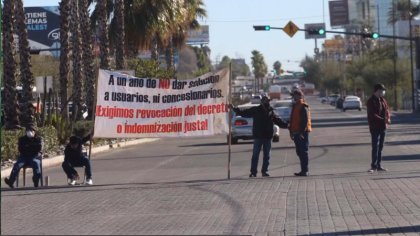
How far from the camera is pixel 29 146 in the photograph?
18.2 m

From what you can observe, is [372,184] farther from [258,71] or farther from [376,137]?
[258,71]

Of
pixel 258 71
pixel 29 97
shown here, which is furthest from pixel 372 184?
pixel 258 71

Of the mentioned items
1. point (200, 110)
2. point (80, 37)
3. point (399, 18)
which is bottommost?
point (200, 110)

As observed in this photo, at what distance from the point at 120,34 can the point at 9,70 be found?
10.7m

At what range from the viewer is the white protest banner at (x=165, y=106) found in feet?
61.4

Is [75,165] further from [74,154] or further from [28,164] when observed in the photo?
[28,164]

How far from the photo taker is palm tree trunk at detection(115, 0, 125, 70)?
39.2m

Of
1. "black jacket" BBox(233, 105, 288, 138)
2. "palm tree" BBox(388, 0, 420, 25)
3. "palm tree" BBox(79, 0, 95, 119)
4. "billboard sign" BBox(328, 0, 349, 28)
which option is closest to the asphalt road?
"black jacket" BBox(233, 105, 288, 138)

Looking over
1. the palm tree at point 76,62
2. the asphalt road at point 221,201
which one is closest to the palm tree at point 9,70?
the asphalt road at point 221,201

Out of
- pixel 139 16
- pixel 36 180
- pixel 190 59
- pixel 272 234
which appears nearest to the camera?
pixel 272 234

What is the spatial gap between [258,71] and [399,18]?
70.6 meters

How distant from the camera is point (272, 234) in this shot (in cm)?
1151

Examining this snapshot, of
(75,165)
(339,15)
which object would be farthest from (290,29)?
(339,15)

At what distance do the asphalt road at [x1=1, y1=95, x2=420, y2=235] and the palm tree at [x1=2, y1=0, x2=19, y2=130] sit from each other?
5868mm
